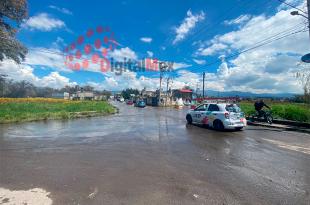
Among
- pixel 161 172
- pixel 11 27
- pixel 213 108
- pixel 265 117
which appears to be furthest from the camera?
pixel 11 27

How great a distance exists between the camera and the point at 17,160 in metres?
6.23

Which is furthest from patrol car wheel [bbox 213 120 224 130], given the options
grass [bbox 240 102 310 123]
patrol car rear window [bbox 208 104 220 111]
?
grass [bbox 240 102 310 123]

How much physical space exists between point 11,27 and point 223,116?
23.9 metres

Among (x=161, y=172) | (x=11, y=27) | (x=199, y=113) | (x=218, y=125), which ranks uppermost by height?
(x=11, y=27)

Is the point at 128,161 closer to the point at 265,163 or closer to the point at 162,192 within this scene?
the point at 162,192

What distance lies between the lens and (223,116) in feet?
38.9

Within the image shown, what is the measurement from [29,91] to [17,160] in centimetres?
10954

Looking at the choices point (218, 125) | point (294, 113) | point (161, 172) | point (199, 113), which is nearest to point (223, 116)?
point (218, 125)

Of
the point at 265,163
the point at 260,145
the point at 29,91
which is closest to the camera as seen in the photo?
the point at 265,163

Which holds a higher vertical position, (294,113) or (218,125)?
(294,113)

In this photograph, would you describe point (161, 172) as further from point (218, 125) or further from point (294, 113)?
point (294, 113)

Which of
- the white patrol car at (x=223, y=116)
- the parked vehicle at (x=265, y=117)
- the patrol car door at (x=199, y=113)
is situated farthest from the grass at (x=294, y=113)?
the patrol car door at (x=199, y=113)

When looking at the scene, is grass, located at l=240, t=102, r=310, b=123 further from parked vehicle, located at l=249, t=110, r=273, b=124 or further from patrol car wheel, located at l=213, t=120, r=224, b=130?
patrol car wheel, located at l=213, t=120, r=224, b=130

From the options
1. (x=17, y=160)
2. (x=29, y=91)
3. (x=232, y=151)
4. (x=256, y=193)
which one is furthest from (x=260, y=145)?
(x=29, y=91)
